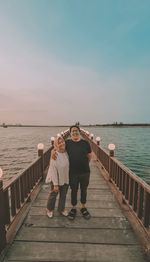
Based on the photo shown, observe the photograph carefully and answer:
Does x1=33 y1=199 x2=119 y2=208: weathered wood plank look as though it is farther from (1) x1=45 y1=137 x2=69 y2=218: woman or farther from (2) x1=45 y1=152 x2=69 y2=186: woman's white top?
(2) x1=45 y1=152 x2=69 y2=186: woman's white top

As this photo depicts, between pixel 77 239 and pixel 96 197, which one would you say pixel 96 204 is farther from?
pixel 77 239

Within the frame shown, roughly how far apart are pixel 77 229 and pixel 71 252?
0.68 metres

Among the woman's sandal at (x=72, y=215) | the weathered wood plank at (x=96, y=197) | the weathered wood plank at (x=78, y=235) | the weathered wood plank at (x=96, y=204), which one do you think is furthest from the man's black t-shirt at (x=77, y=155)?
the weathered wood plank at (x=96, y=197)

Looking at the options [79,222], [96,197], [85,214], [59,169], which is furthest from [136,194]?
[96,197]

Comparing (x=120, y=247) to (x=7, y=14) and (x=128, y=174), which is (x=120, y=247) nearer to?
(x=128, y=174)

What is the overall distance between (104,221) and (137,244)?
89 cm

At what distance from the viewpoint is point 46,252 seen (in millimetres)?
3119

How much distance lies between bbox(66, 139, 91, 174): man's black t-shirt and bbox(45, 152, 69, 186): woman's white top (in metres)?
0.11

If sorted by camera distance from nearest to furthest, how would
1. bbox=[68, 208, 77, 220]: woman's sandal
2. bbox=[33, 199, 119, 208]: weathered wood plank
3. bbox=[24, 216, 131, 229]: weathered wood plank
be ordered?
1. bbox=[24, 216, 131, 229]: weathered wood plank
2. bbox=[68, 208, 77, 220]: woman's sandal
3. bbox=[33, 199, 119, 208]: weathered wood plank

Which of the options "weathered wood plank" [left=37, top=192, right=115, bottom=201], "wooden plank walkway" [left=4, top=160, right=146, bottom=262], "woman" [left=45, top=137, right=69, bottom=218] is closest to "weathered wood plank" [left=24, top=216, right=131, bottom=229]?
"wooden plank walkway" [left=4, top=160, right=146, bottom=262]

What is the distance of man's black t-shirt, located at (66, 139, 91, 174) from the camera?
4105 millimetres

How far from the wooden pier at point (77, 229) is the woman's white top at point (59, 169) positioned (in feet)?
2.37

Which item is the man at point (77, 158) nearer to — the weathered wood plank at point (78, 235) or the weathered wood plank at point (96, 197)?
the weathered wood plank at point (78, 235)

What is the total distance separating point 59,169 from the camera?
404cm
